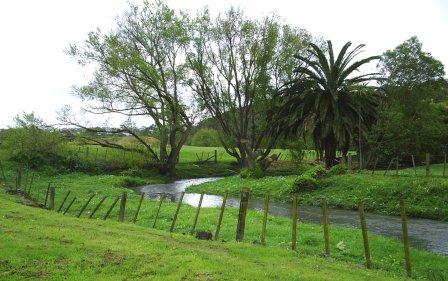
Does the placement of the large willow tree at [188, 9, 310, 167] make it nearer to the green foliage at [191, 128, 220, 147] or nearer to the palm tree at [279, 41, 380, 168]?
the palm tree at [279, 41, 380, 168]

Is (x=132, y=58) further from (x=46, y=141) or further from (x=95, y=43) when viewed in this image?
(x=46, y=141)

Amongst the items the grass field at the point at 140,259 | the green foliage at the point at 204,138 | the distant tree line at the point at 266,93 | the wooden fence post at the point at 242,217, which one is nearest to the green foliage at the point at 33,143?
the distant tree line at the point at 266,93

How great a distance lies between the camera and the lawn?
2691 cm

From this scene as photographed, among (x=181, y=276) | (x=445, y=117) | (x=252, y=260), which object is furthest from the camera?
(x=445, y=117)

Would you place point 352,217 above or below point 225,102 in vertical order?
below

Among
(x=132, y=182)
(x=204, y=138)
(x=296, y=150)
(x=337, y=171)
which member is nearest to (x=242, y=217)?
(x=337, y=171)

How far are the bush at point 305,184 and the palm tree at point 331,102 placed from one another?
765 cm

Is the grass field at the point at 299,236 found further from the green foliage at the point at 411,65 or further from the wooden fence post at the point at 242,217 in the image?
the green foliage at the point at 411,65

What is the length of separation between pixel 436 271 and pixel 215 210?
14814 mm

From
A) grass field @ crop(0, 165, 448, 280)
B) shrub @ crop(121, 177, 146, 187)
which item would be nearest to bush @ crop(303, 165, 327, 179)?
grass field @ crop(0, 165, 448, 280)

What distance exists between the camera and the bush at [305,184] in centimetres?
3528

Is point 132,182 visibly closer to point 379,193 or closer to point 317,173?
point 317,173

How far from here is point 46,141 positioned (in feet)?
177

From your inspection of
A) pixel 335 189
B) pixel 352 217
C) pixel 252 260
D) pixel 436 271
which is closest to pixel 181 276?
pixel 252 260
